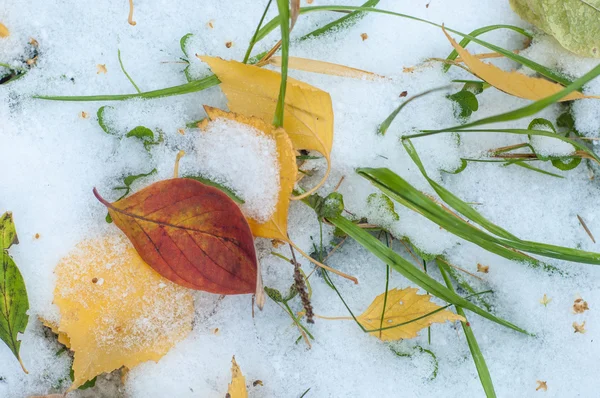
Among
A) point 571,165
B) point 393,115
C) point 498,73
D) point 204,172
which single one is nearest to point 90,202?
point 204,172

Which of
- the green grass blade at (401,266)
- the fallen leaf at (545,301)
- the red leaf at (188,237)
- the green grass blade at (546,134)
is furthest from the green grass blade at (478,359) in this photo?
the red leaf at (188,237)

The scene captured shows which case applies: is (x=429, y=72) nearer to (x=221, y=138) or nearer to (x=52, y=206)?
(x=221, y=138)

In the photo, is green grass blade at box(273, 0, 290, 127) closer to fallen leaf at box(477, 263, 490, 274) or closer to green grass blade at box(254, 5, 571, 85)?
green grass blade at box(254, 5, 571, 85)

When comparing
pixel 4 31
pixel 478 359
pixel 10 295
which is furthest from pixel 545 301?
pixel 4 31

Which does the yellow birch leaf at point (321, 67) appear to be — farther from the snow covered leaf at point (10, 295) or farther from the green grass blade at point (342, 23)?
the snow covered leaf at point (10, 295)

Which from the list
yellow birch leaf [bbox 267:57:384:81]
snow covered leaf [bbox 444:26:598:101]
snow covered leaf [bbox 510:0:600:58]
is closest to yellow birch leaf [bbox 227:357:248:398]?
yellow birch leaf [bbox 267:57:384:81]

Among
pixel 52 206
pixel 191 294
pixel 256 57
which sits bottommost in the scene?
pixel 191 294
